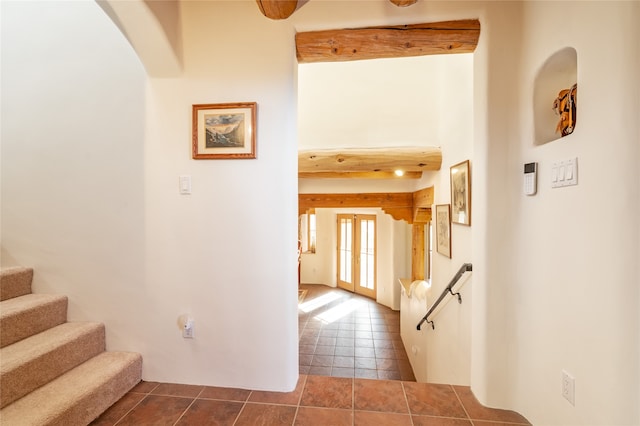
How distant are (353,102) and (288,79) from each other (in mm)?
2057

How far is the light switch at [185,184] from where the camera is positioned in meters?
1.74

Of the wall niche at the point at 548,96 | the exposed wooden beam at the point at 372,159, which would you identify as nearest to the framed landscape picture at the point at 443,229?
the exposed wooden beam at the point at 372,159

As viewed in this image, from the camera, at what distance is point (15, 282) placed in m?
1.83

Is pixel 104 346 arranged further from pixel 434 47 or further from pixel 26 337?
pixel 434 47

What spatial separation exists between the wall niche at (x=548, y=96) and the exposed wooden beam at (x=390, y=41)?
420 millimetres

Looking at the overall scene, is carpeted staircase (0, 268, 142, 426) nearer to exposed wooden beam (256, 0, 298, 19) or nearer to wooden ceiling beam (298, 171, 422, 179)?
exposed wooden beam (256, 0, 298, 19)

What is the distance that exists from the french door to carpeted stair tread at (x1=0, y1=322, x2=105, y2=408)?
6345 millimetres

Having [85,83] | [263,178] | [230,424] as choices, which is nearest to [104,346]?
[230,424]

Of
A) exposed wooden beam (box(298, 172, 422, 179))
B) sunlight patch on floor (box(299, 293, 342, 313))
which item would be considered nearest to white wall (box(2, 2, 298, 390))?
exposed wooden beam (box(298, 172, 422, 179))

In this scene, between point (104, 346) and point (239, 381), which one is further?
point (104, 346)

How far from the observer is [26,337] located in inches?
65.4

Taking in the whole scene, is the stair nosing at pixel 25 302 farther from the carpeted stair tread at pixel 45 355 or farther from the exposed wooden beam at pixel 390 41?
the exposed wooden beam at pixel 390 41

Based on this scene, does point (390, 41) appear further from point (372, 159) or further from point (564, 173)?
point (372, 159)

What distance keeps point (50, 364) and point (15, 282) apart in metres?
0.69
